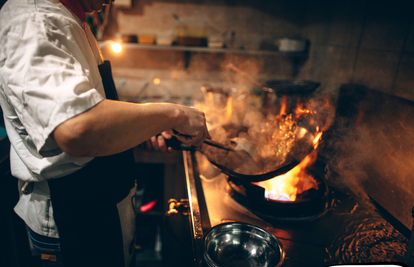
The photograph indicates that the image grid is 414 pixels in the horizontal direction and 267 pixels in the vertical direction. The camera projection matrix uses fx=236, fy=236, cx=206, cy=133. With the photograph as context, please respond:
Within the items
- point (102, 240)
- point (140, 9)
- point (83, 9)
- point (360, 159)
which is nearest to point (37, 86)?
point (83, 9)

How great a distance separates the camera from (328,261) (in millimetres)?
971

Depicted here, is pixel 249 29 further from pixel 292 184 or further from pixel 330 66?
pixel 292 184

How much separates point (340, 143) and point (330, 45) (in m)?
1.48

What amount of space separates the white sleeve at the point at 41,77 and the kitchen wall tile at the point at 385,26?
5.49ft

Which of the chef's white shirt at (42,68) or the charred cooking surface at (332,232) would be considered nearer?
the chef's white shirt at (42,68)

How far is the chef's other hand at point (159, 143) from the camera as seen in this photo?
128 centimetres

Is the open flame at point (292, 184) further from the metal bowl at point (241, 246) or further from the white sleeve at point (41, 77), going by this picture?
the white sleeve at point (41, 77)

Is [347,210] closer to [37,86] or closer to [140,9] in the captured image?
[37,86]

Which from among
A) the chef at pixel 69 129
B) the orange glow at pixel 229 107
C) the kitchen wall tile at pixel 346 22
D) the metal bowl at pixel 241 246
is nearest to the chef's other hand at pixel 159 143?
the chef at pixel 69 129

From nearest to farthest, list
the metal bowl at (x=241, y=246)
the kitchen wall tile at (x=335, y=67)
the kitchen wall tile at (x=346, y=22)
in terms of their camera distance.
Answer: the metal bowl at (x=241, y=246), the kitchen wall tile at (x=346, y=22), the kitchen wall tile at (x=335, y=67)

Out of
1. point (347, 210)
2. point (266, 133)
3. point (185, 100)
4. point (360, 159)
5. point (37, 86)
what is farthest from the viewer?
point (185, 100)

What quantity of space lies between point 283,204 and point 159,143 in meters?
0.72

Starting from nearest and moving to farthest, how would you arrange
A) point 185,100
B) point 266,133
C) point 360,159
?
point 360,159
point 266,133
point 185,100

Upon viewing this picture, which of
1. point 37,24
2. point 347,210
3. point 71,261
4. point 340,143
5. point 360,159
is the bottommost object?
point 71,261
